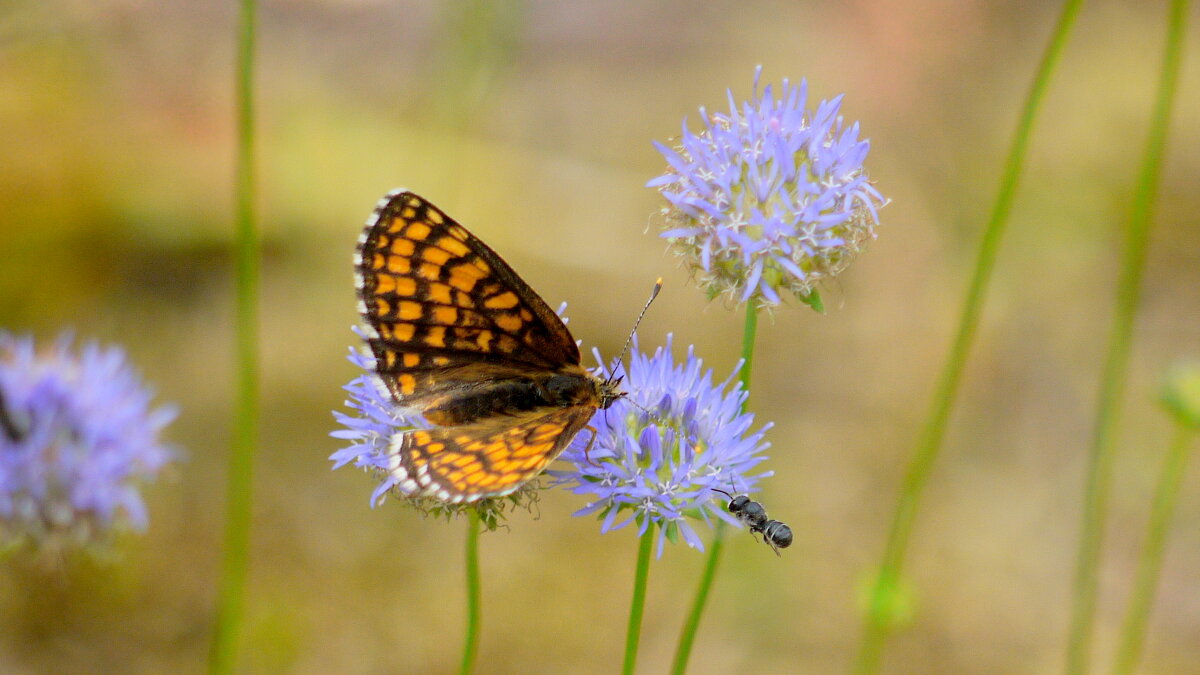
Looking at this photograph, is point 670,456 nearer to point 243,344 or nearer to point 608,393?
point 608,393

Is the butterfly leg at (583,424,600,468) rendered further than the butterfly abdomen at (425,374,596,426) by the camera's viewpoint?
No

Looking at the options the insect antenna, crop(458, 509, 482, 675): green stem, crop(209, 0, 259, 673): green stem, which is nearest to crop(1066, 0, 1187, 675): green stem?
crop(458, 509, 482, 675): green stem

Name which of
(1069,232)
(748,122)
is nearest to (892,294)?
(1069,232)

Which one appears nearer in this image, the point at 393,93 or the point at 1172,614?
the point at 1172,614

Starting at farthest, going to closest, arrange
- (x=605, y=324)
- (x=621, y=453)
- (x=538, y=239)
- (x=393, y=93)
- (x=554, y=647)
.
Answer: (x=393, y=93) → (x=538, y=239) → (x=605, y=324) → (x=554, y=647) → (x=621, y=453)

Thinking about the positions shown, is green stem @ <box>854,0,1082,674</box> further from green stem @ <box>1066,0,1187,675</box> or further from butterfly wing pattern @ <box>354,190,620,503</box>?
butterfly wing pattern @ <box>354,190,620,503</box>

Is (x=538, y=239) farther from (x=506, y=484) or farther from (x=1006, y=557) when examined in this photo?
(x=506, y=484)

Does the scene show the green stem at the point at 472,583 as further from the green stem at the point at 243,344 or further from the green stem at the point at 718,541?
the green stem at the point at 243,344
